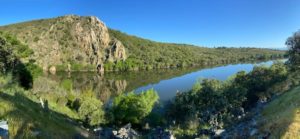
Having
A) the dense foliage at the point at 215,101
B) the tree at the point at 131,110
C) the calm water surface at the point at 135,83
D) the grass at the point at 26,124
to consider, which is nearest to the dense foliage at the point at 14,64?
the calm water surface at the point at 135,83

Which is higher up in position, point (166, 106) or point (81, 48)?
point (81, 48)

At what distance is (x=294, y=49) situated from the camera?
40.5 m

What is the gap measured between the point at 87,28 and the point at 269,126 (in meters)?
182

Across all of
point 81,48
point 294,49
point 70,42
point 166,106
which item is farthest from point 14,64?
point 81,48

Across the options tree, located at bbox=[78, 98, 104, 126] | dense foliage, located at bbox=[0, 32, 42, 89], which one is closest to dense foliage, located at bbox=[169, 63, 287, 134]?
tree, located at bbox=[78, 98, 104, 126]

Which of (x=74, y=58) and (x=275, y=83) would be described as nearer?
(x=275, y=83)

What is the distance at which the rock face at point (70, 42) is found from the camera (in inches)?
6265

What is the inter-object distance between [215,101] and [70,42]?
15094 cm

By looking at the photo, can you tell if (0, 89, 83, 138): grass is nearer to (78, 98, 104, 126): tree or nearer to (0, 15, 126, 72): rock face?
(78, 98, 104, 126): tree

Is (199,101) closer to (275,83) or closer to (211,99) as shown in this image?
(211,99)

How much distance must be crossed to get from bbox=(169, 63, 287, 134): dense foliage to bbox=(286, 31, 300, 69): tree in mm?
3845

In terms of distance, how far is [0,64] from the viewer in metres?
47.0

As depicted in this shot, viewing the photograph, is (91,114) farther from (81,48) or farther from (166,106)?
(81,48)

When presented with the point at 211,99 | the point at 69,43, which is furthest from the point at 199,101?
the point at 69,43
